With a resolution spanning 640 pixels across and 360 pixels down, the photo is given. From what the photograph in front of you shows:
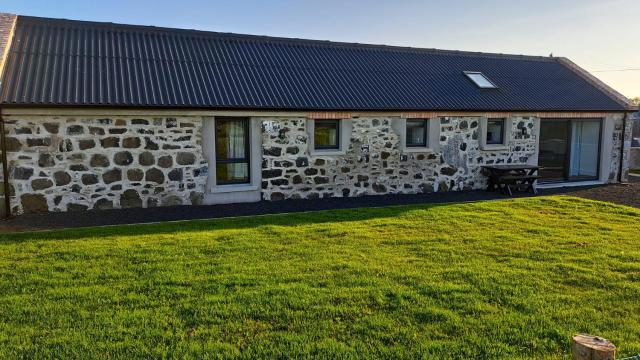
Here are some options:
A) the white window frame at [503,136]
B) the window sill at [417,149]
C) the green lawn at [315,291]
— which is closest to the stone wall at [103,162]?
the green lawn at [315,291]

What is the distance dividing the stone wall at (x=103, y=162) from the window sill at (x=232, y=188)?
0.32 meters

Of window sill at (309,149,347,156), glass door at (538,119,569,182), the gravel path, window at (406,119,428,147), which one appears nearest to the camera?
the gravel path

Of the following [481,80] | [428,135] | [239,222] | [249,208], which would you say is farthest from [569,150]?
[239,222]

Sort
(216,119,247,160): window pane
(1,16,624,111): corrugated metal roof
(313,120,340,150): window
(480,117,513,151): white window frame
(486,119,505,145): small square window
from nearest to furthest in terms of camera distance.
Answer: (1,16,624,111): corrugated metal roof
(216,119,247,160): window pane
(313,120,340,150): window
(480,117,513,151): white window frame
(486,119,505,145): small square window

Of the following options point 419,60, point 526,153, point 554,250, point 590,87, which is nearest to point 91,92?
point 554,250

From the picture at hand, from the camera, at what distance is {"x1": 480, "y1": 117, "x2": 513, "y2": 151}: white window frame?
543 inches

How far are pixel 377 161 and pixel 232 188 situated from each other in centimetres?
392

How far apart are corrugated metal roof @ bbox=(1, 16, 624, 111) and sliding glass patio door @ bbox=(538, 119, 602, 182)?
73cm

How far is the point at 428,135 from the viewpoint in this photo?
1314 centimetres

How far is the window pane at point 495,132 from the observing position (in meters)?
14.2

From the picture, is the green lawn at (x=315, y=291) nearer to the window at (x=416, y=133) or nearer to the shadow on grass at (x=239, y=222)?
the shadow on grass at (x=239, y=222)

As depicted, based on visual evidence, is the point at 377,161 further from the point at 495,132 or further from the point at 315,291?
the point at 315,291

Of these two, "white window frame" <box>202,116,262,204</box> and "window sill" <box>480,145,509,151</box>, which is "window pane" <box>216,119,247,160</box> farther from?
"window sill" <box>480,145,509,151</box>

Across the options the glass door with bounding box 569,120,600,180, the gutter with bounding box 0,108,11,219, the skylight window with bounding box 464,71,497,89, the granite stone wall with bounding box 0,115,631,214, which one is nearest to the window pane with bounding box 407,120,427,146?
the granite stone wall with bounding box 0,115,631,214
